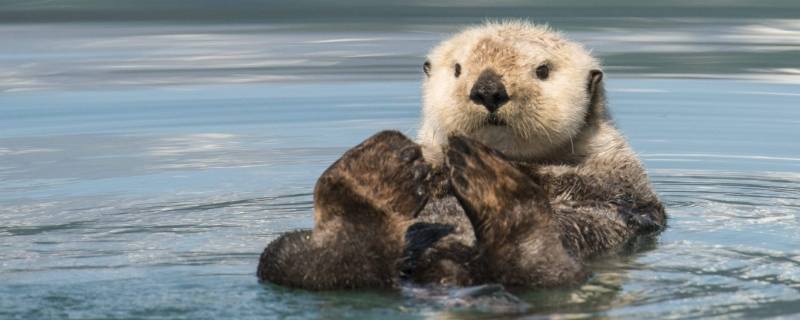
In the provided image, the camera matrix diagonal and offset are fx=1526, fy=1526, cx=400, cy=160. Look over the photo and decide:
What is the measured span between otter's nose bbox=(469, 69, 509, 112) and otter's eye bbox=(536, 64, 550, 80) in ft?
0.84

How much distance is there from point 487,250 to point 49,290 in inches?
53.5

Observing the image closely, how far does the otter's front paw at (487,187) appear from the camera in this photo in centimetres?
463

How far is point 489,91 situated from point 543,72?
1.29ft

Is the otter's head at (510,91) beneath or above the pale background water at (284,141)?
above

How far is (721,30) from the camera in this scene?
11672mm

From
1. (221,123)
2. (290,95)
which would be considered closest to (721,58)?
(290,95)

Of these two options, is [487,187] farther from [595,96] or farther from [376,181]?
[595,96]

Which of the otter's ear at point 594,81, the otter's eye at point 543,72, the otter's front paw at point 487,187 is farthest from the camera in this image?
the otter's ear at point 594,81

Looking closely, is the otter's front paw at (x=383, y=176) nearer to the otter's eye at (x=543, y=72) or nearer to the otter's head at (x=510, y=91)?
the otter's head at (x=510, y=91)

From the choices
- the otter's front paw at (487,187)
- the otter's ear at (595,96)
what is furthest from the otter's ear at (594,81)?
the otter's front paw at (487,187)

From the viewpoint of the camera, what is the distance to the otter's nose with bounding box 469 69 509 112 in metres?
5.43

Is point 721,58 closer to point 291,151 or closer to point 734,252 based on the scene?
point 291,151

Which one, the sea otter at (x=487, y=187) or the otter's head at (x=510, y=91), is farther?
the otter's head at (x=510, y=91)

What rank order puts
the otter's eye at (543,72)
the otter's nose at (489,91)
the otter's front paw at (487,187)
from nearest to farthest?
the otter's front paw at (487,187) → the otter's nose at (489,91) → the otter's eye at (543,72)
